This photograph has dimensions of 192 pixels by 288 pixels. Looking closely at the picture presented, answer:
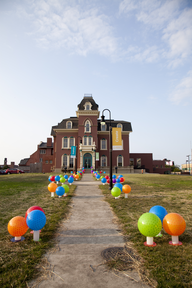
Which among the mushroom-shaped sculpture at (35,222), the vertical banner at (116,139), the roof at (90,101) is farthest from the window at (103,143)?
the mushroom-shaped sculpture at (35,222)

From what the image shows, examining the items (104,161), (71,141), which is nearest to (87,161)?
(104,161)

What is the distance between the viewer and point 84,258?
12.1ft

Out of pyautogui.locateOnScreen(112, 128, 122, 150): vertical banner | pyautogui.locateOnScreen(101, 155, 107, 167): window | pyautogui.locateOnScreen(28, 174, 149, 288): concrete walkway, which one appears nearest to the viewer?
pyautogui.locateOnScreen(28, 174, 149, 288): concrete walkway

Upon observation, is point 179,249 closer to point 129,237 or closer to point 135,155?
point 129,237

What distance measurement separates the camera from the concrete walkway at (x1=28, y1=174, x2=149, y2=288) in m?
2.92

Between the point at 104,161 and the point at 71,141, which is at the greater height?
the point at 71,141

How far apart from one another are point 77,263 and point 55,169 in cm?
4036

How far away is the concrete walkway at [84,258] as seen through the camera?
115 inches

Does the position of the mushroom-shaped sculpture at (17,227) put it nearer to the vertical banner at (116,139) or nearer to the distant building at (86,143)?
the vertical banner at (116,139)

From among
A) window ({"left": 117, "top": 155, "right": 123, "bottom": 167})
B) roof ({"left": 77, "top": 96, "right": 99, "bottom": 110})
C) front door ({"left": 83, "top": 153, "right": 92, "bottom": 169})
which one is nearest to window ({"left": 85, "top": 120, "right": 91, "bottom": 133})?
roof ({"left": 77, "top": 96, "right": 99, "bottom": 110})

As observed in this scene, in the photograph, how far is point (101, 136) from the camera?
44875 mm

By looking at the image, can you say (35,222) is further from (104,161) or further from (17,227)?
(104,161)

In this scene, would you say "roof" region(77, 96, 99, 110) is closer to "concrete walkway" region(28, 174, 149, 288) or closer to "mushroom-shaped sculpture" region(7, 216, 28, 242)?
"concrete walkway" region(28, 174, 149, 288)

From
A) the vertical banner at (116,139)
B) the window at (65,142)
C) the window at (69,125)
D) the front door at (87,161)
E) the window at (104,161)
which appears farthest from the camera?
the window at (69,125)
